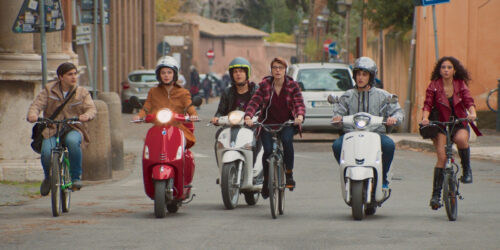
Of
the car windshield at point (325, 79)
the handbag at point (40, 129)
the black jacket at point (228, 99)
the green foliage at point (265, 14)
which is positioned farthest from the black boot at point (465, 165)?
the green foliage at point (265, 14)

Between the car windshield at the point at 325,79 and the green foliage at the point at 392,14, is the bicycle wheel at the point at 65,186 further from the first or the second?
the green foliage at the point at 392,14

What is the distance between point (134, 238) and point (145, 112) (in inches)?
91.3

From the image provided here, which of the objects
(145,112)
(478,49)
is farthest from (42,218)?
(478,49)

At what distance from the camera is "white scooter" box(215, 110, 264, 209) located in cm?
1001

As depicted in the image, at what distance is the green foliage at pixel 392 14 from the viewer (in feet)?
88.2

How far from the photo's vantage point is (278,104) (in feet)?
33.4

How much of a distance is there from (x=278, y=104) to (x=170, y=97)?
1.07 metres

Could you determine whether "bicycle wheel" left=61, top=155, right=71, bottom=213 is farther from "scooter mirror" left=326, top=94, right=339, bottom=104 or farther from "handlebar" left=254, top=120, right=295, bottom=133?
"scooter mirror" left=326, top=94, right=339, bottom=104

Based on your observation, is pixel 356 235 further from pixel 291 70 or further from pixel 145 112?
pixel 291 70

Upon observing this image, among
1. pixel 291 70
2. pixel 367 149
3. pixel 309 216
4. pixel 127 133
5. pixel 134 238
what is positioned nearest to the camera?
pixel 134 238

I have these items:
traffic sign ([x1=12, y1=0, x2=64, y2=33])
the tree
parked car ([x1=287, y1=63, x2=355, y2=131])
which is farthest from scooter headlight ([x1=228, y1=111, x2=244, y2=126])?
the tree

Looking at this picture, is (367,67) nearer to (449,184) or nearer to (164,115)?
(449,184)

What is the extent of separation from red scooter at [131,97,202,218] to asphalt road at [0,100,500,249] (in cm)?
23

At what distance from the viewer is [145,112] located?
33.3 feet
